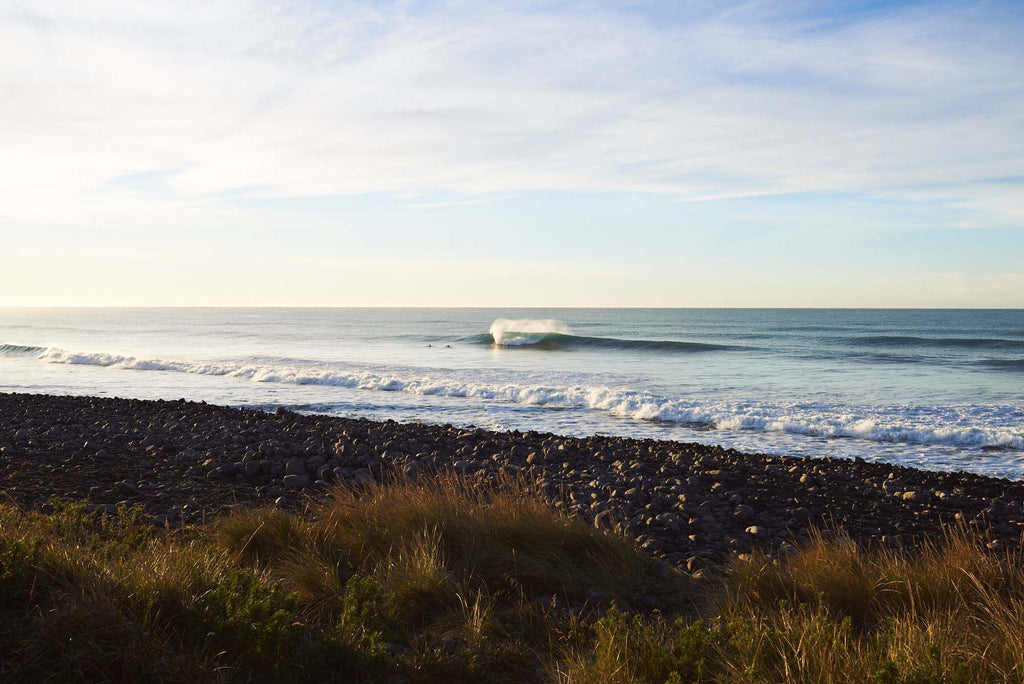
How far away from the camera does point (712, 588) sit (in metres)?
5.12

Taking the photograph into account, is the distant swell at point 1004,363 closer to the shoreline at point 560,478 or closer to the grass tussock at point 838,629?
the shoreline at point 560,478

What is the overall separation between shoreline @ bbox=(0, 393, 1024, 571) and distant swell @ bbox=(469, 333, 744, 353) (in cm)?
3441

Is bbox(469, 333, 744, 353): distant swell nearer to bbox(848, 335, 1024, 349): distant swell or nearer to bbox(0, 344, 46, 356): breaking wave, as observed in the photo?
bbox(848, 335, 1024, 349): distant swell

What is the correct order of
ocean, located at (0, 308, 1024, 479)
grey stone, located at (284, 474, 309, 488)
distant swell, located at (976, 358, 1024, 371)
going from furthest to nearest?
distant swell, located at (976, 358, 1024, 371), ocean, located at (0, 308, 1024, 479), grey stone, located at (284, 474, 309, 488)

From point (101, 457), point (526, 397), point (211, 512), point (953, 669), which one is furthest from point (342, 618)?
point (526, 397)

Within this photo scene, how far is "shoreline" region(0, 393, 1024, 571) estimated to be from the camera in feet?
23.8

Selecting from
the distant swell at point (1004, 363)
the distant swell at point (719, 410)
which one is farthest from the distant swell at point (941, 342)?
the distant swell at point (719, 410)

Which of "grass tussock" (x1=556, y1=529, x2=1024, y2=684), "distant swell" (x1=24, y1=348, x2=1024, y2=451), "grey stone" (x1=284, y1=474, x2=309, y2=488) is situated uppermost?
"grass tussock" (x1=556, y1=529, x2=1024, y2=684)

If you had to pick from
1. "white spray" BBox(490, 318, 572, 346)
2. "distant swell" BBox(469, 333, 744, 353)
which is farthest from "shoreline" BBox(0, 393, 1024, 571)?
"white spray" BBox(490, 318, 572, 346)

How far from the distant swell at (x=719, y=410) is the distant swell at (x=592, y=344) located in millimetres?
21114

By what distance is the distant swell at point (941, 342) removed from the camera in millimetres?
45812

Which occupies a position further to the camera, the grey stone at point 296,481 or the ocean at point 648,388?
the ocean at point 648,388

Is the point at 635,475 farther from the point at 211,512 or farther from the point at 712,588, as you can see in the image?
the point at 211,512

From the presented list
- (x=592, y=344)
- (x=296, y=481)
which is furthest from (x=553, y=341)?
(x=296, y=481)
